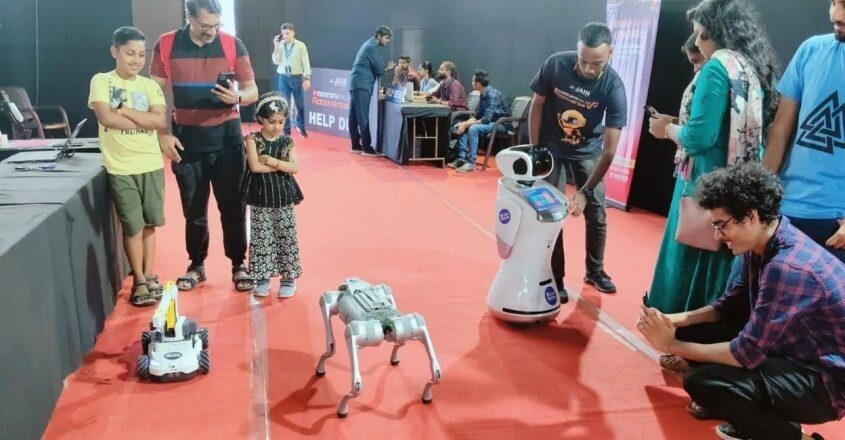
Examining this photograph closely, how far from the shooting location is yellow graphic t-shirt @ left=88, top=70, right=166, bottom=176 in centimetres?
320

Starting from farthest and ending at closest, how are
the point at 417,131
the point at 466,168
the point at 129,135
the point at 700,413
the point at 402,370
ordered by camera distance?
the point at 417,131 < the point at 466,168 < the point at 129,135 < the point at 402,370 < the point at 700,413

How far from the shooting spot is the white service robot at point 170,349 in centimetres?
267

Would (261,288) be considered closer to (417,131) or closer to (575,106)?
(575,106)

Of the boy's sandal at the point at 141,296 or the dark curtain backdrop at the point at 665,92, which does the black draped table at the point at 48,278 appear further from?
the dark curtain backdrop at the point at 665,92

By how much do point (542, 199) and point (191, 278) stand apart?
6.35 ft

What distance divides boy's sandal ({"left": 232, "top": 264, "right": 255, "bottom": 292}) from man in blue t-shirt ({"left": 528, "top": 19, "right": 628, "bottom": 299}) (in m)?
1.64

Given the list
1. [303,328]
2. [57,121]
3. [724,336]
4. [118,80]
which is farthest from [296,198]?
[57,121]

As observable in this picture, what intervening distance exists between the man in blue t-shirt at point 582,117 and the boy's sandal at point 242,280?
64.5 inches

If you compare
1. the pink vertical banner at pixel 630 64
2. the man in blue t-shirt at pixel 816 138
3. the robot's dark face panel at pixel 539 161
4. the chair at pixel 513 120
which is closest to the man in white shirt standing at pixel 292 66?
the chair at pixel 513 120

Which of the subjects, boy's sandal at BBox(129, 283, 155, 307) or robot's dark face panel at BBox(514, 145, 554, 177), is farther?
boy's sandal at BBox(129, 283, 155, 307)

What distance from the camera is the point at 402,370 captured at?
2.84 metres

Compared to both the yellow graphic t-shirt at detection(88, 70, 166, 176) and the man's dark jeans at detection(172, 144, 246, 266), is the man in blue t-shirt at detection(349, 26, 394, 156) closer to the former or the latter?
the man's dark jeans at detection(172, 144, 246, 266)

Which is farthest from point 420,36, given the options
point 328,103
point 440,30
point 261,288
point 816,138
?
point 816,138

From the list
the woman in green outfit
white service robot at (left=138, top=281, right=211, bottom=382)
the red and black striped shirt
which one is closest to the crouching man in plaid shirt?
the woman in green outfit
